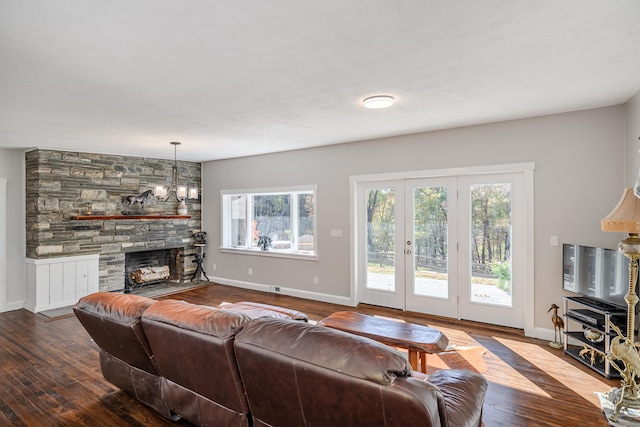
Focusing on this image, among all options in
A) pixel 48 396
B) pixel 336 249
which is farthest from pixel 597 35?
pixel 48 396

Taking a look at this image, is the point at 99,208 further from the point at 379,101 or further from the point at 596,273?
the point at 596,273

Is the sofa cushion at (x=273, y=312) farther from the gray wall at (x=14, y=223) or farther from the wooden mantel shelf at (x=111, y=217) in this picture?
the gray wall at (x=14, y=223)

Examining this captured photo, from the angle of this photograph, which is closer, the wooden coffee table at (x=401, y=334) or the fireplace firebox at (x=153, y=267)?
the wooden coffee table at (x=401, y=334)

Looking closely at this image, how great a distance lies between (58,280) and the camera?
17.9 ft

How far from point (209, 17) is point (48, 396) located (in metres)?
3.16

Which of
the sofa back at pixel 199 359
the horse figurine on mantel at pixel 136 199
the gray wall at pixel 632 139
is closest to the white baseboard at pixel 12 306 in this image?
the horse figurine on mantel at pixel 136 199

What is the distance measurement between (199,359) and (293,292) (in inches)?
165

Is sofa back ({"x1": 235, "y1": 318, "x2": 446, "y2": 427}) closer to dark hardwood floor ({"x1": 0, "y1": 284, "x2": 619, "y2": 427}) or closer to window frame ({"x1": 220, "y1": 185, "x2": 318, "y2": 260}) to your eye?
dark hardwood floor ({"x1": 0, "y1": 284, "x2": 619, "y2": 427})

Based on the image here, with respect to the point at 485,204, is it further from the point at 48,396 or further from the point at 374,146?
the point at 48,396

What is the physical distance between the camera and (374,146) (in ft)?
17.0

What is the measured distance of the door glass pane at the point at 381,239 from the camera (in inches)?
202

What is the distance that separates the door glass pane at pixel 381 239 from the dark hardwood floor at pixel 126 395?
0.84 meters

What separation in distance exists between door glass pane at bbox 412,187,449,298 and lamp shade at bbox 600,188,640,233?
2.04 m

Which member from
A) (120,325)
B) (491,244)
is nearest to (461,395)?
(120,325)
